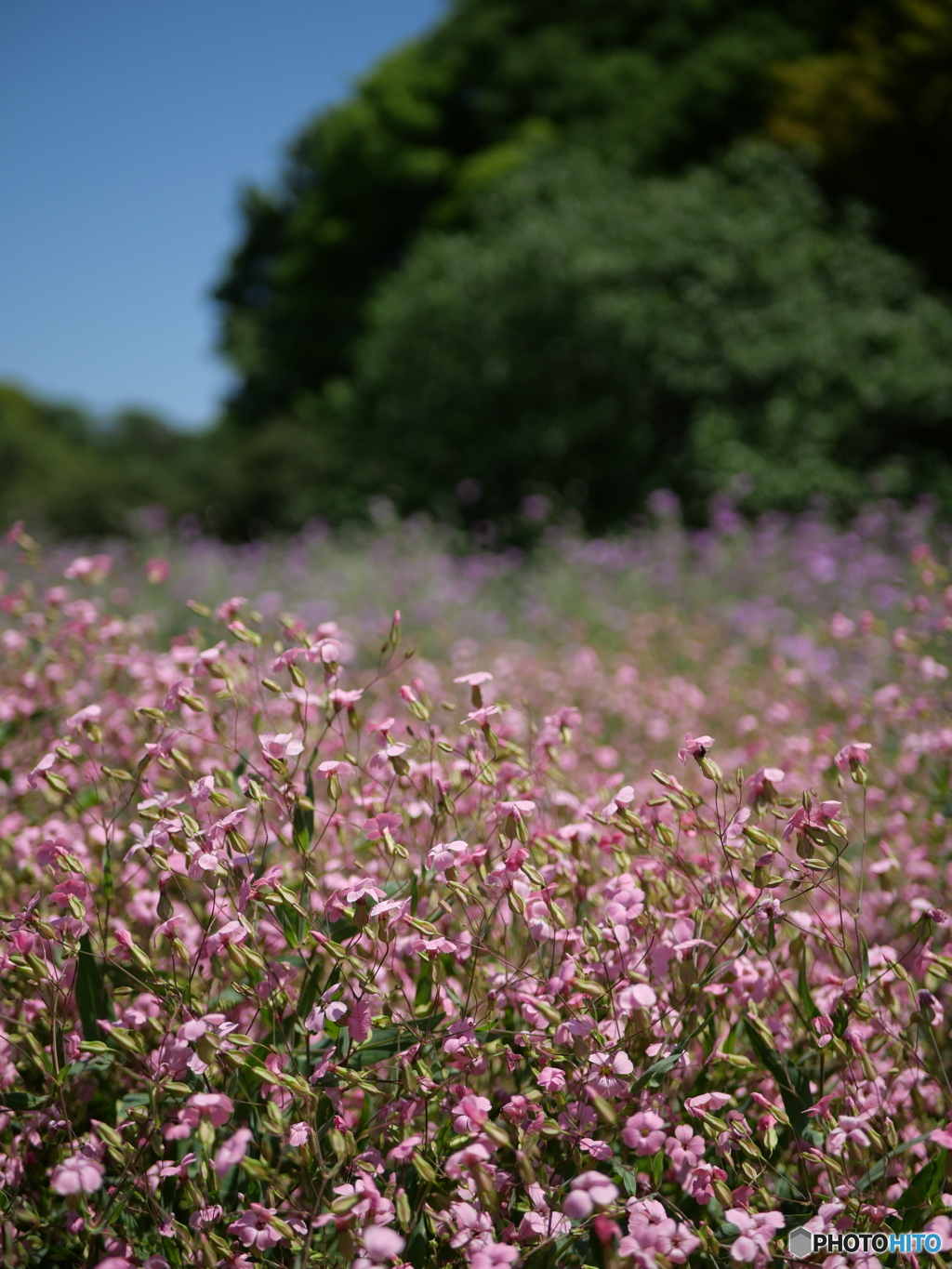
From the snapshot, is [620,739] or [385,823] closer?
[385,823]

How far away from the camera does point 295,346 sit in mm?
22766

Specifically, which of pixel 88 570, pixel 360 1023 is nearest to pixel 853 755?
pixel 360 1023

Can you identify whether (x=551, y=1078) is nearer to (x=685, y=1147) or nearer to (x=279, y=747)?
(x=685, y=1147)

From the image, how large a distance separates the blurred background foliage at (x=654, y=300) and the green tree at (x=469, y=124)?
7 centimetres

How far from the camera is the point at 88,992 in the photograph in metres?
1.58

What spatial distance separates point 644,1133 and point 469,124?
23569mm

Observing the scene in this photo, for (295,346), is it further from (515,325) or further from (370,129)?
(515,325)

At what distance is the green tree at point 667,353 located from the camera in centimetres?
1098

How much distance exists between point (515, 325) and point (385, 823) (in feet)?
38.2

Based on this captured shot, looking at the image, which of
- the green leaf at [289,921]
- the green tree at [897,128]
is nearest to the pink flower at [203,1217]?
the green leaf at [289,921]

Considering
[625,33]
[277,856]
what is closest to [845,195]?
[625,33]

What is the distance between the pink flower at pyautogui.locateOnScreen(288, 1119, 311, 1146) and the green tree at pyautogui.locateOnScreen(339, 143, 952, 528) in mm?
10032

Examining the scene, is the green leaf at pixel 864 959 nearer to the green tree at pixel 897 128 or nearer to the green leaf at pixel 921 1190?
the green leaf at pixel 921 1190

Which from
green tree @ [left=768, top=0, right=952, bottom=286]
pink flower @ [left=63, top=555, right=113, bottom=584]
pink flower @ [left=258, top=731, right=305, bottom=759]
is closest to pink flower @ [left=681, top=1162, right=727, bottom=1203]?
pink flower @ [left=258, top=731, right=305, bottom=759]
